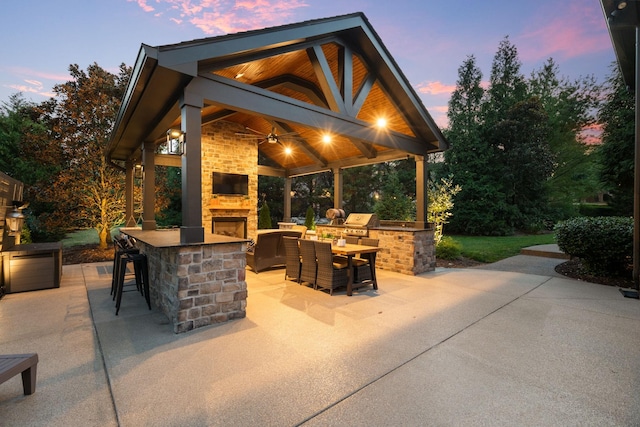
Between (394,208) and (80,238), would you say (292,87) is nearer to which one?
(394,208)

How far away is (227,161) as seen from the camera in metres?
9.28

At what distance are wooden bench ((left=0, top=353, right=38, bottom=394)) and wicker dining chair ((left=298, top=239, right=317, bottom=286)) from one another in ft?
11.9

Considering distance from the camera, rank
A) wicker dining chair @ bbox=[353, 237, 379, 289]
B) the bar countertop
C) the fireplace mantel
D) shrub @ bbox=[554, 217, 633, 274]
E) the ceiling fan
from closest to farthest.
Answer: the bar countertop, wicker dining chair @ bbox=[353, 237, 379, 289], shrub @ bbox=[554, 217, 633, 274], the ceiling fan, the fireplace mantel

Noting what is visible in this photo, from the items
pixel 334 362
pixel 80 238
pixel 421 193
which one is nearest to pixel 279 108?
pixel 334 362

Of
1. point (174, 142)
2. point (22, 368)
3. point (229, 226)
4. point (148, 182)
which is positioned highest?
point (174, 142)

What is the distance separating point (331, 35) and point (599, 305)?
6303 mm

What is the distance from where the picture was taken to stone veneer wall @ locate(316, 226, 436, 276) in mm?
6527

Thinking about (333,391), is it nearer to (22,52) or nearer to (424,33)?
(424,33)

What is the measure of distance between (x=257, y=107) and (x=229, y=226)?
587 centimetres

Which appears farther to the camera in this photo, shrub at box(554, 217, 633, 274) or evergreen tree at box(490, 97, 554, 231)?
evergreen tree at box(490, 97, 554, 231)

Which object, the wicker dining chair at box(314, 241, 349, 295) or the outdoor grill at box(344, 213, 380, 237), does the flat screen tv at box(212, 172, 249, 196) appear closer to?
the outdoor grill at box(344, 213, 380, 237)

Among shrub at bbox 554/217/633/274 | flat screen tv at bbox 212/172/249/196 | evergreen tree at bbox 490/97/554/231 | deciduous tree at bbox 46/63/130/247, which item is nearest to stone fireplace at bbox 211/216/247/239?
flat screen tv at bbox 212/172/249/196

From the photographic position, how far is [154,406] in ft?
6.57

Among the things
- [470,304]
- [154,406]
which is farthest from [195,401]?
[470,304]
